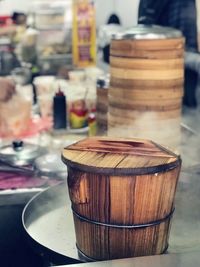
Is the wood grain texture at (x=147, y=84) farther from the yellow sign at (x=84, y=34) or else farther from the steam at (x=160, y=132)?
the yellow sign at (x=84, y=34)

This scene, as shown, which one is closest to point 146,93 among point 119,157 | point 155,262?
point 119,157

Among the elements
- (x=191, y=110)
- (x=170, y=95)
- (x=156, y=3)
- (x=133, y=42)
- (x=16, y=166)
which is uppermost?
(x=156, y=3)

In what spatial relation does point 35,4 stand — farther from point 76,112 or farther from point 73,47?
point 76,112

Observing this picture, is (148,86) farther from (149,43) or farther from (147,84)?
(149,43)

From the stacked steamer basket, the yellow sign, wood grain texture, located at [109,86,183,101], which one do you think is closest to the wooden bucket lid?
wood grain texture, located at [109,86,183,101]

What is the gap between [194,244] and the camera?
1044 mm

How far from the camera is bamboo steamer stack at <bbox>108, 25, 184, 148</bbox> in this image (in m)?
1.55

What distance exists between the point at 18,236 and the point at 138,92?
61 centimetres

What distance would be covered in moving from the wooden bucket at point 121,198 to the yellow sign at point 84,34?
8.52ft

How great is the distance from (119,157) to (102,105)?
1.22 meters

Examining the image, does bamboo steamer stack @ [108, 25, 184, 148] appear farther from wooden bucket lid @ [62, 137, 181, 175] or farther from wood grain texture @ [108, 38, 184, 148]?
wooden bucket lid @ [62, 137, 181, 175]

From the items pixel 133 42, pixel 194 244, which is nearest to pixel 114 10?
pixel 133 42

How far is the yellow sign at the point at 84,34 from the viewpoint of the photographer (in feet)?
11.2

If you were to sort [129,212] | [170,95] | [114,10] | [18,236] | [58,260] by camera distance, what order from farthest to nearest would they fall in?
[114,10] → [170,95] → [18,236] → [58,260] → [129,212]
